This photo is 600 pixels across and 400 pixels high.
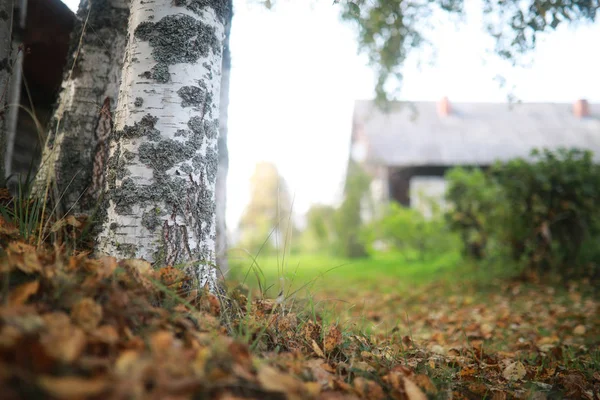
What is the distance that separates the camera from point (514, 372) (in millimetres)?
1971

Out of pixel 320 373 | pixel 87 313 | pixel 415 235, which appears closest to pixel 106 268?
pixel 87 313

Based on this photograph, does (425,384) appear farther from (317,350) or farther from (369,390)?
(317,350)

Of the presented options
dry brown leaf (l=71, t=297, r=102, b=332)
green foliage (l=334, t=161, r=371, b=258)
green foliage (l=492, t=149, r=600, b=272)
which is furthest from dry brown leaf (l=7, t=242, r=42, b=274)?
green foliage (l=334, t=161, r=371, b=258)

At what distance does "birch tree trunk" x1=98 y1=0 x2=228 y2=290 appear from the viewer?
5.33ft

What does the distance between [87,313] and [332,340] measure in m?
0.99

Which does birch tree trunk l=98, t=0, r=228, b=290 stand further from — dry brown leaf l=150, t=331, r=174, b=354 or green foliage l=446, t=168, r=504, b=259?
green foliage l=446, t=168, r=504, b=259

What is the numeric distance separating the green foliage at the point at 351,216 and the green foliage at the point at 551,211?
23.7 feet

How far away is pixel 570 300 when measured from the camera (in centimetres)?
457

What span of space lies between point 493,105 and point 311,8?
59.3ft

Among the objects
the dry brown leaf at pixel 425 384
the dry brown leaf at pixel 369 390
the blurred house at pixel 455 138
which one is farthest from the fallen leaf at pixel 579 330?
the blurred house at pixel 455 138

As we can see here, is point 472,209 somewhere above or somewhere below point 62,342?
above

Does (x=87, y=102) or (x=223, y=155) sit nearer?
(x=87, y=102)

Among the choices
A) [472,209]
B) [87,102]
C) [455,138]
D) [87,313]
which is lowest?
[87,313]

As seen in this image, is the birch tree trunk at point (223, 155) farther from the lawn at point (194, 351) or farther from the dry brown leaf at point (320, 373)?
the dry brown leaf at point (320, 373)
